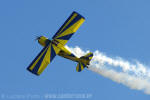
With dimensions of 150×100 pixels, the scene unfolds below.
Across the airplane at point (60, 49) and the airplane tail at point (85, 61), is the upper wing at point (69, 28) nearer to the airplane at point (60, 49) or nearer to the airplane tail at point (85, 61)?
the airplane at point (60, 49)

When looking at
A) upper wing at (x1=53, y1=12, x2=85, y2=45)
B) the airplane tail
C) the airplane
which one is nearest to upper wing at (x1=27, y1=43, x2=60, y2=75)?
the airplane

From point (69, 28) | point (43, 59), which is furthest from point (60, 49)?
point (69, 28)

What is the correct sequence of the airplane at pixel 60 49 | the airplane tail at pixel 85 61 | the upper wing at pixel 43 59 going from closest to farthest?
the upper wing at pixel 43 59 < the airplane at pixel 60 49 < the airplane tail at pixel 85 61

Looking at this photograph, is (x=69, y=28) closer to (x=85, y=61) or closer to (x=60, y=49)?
(x=60, y=49)

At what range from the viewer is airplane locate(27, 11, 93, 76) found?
7956 cm

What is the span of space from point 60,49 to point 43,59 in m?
2.31

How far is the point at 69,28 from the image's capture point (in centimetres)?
8262

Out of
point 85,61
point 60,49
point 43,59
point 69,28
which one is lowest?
point 43,59

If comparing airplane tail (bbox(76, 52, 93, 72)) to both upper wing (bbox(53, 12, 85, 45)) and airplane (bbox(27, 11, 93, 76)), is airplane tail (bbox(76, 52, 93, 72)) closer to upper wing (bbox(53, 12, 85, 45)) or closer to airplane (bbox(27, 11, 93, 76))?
airplane (bbox(27, 11, 93, 76))

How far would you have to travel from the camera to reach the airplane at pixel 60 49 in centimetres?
7956

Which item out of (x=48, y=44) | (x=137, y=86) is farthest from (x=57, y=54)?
(x=137, y=86)

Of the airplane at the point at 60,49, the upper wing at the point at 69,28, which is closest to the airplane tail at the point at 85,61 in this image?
the airplane at the point at 60,49

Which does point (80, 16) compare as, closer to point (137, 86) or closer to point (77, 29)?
point (77, 29)

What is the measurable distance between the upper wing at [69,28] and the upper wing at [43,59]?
1.28 m
